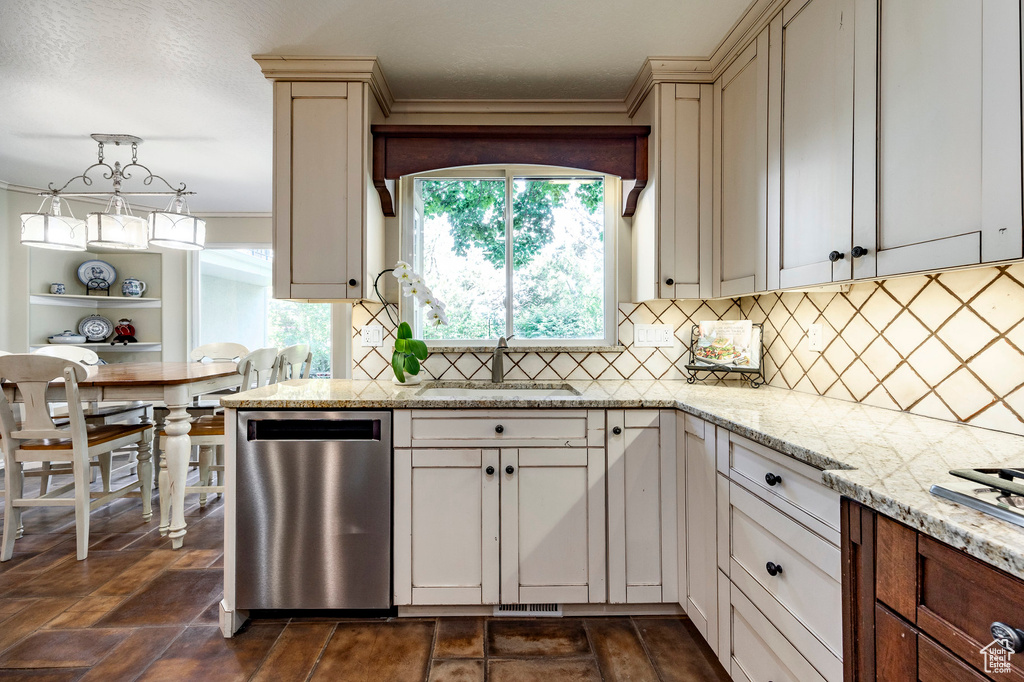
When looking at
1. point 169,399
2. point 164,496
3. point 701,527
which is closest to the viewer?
point 701,527

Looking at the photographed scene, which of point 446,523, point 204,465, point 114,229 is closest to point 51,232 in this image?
point 114,229

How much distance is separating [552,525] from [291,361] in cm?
236

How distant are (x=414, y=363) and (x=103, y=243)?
2.42 m

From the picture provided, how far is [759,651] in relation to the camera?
4.21ft

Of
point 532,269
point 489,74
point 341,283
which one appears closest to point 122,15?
point 341,283

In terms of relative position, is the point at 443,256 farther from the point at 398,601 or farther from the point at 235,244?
the point at 235,244

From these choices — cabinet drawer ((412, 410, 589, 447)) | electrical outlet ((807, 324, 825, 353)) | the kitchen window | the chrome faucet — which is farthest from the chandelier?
electrical outlet ((807, 324, 825, 353))

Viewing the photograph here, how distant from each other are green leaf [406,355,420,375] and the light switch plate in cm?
110

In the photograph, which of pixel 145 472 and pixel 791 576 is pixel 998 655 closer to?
pixel 791 576

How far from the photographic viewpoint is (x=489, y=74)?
7.20ft

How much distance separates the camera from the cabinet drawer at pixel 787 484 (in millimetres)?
1016

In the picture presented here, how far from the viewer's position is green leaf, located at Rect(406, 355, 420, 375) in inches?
85.7

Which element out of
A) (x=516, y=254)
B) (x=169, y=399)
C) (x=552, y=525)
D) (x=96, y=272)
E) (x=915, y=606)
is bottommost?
(x=552, y=525)

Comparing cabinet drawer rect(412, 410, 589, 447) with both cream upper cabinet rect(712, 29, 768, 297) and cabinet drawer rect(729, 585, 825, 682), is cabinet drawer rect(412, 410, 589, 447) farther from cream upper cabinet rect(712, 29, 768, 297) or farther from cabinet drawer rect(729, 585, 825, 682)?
cream upper cabinet rect(712, 29, 768, 297)
